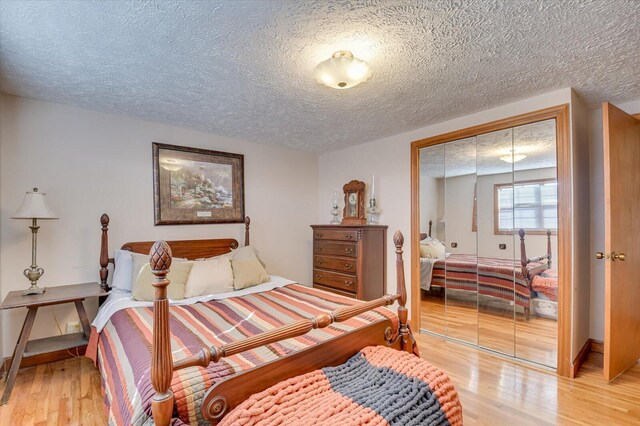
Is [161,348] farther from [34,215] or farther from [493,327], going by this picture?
[493,327]

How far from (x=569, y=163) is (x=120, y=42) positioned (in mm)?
3239

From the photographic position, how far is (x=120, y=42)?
1.78 metres

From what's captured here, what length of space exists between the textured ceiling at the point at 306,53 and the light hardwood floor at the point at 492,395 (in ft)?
7.37

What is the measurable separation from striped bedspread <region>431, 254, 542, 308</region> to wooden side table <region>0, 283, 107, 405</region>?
3190 millimetres

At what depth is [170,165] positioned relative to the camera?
3.31 meters

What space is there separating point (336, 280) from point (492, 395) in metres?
1.93

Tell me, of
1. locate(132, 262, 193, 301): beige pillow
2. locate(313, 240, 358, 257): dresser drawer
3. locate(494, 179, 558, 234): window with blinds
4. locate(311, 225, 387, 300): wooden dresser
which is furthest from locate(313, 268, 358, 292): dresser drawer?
locate(132, 262, 193, 301): beige pillow

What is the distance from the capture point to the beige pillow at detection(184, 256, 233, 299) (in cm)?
261

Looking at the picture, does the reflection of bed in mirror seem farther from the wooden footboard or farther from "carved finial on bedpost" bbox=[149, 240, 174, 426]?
"carved finial on bedpost" bbox=[149, 240, 174, 426]

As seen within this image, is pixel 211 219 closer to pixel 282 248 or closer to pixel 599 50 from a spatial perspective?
pixel 282 248

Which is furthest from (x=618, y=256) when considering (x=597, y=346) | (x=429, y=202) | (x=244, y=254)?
(x=244, y=254)

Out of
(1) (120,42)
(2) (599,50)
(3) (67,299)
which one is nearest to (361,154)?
(2) (599,50)

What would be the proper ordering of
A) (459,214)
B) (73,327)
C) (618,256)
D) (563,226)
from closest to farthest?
(618,256) < (563,226) < (73,327) < (459,214)

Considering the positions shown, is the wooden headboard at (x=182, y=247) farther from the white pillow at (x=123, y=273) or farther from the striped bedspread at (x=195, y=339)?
the striped bedspread at (x=195, y=339)
